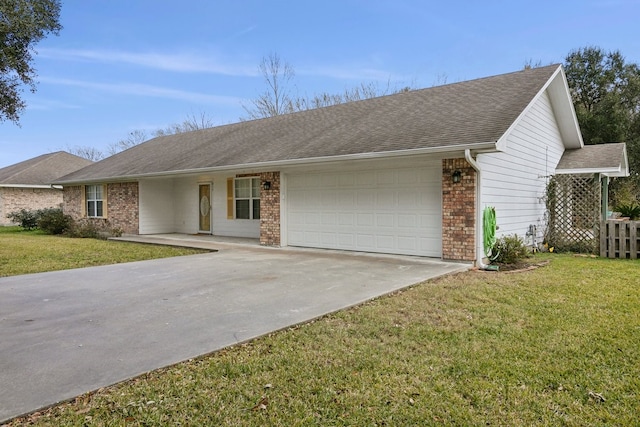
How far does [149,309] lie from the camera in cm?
504

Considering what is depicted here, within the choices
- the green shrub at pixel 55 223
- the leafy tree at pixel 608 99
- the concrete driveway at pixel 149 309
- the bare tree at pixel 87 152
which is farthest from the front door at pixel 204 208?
the bare tree at pixel 87 152

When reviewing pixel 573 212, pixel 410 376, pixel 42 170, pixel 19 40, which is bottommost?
pixel 410 376

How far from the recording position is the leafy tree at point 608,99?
22.2 m

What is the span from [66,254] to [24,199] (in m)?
17.5

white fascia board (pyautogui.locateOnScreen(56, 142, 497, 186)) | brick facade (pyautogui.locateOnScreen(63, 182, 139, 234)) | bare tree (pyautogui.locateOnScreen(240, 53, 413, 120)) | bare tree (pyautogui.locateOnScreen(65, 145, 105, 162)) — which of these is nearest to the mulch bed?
white fascia board (pyautogui.locateOnScreen(56, 142, 497, 186))

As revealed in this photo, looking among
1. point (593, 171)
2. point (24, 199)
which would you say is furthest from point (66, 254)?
point (24, 199)

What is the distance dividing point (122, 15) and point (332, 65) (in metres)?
14.5

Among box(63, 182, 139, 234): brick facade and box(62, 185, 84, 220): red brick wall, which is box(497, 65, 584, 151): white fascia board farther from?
box(62, 185, 84, 220): red brick wall

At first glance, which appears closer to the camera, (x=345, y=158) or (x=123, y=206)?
(x=345, y=158)

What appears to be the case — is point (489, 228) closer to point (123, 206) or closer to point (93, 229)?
point (123, 206)

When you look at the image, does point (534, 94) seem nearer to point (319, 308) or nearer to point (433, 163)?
point (433, 163)

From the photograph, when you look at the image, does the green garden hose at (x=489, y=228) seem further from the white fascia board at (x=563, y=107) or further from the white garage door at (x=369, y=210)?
the white fascia board at (x=563, y=107)

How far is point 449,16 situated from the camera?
15008mm

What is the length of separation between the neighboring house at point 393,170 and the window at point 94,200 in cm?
179
